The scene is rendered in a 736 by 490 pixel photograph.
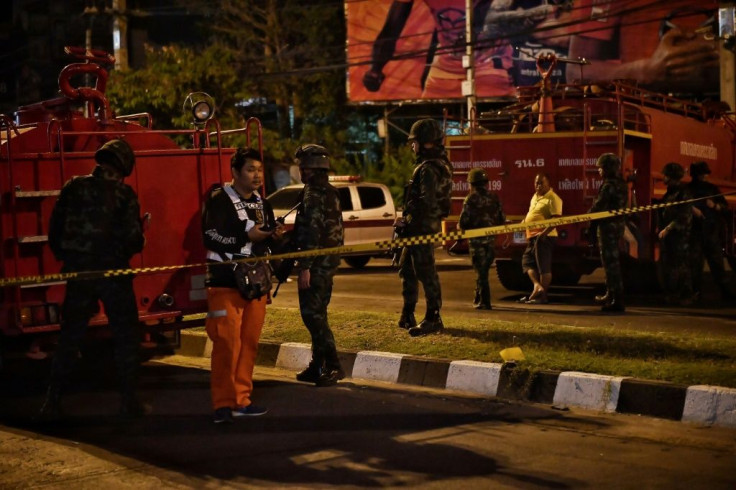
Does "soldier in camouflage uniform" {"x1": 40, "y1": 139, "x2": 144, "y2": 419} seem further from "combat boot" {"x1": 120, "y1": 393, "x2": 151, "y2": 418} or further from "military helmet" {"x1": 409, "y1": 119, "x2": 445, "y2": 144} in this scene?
"military helmet" {"x1": 409, "y1": 119, "x2": 445, "y2": 144}

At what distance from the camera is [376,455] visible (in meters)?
6.77

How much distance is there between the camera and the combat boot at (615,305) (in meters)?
12.9

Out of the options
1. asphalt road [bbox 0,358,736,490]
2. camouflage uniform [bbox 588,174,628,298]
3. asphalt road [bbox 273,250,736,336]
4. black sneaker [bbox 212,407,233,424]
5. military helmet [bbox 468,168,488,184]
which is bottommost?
asphalt road [bbox 0,358,736,490]

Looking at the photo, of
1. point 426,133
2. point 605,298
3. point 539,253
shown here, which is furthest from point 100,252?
point 539,253

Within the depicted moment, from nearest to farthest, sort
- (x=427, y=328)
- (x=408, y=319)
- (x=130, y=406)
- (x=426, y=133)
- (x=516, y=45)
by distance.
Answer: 1. (x=130, y=406)
2. (x=426, y=133)
3. (x=427, y=328)
4. (x=408, y=319)
5. (x=516, y=45)

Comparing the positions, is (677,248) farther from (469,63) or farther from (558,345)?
(469,63)

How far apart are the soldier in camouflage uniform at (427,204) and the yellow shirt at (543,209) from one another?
3530mm

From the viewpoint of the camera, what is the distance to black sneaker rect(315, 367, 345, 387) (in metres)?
9.21

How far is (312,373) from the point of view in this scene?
9.30 metres

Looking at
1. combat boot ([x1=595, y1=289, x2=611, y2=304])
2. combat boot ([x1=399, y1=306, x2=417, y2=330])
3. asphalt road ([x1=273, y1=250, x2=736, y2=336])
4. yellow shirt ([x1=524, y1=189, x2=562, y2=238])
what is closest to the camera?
combat boot ([x1=399, y1=306, x2=417, y2=330])

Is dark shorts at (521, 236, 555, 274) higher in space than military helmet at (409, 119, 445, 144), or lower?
lower

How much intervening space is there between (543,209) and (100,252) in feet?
23.3

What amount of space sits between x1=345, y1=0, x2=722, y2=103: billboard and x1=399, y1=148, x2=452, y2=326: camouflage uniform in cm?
2269

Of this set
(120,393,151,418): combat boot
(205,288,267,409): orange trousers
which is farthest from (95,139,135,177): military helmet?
(120,393,151,418): combat boot
